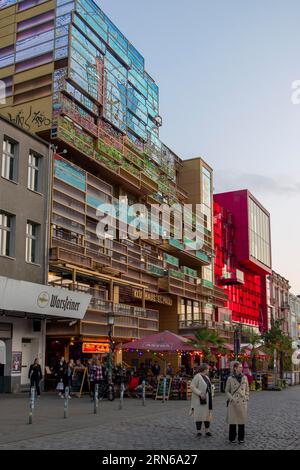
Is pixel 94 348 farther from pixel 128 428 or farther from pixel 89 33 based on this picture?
pixel 89 33

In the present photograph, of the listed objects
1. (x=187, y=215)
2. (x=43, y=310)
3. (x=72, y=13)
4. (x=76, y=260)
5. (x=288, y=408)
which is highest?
(x=72, y=13)

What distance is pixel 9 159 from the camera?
26.6m

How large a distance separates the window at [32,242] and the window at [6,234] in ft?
4.54

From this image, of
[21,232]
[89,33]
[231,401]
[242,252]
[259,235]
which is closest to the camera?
[231,401]

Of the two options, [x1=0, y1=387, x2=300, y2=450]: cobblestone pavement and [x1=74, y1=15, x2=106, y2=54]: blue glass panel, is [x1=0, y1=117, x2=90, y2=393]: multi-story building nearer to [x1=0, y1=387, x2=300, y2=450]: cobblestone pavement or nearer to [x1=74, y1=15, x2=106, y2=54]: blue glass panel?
[x1=0, y1=387, x2=300, y2=450]: cobblestone pavement

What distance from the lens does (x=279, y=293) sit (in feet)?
333

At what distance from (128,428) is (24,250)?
562 inches

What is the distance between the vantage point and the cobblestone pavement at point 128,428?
11.5 meters

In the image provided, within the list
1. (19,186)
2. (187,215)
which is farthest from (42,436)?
(187,215)

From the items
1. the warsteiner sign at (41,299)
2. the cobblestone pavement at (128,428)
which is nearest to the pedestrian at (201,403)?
the cobblestone pavement at (128,428)

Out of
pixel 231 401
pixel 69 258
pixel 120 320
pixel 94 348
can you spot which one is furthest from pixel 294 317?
pixel 231 401

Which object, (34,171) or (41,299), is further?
(34,171)

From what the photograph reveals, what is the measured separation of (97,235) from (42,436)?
2335 centimetres
